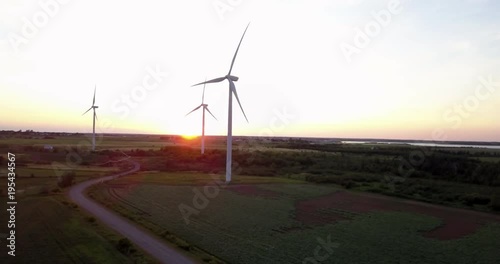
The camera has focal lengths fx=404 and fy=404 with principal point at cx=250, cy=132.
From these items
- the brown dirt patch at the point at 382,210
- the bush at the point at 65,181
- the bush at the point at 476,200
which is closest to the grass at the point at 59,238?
the brown dirt patch at the point at 382,210

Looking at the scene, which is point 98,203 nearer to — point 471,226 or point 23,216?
point 23,216

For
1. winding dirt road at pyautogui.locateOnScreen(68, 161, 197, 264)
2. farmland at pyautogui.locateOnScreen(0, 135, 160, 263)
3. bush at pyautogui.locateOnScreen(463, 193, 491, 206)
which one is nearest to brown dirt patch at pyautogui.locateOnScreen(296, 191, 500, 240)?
bush at pyautogui.locateOnScreen(463, 193, 491, 206)

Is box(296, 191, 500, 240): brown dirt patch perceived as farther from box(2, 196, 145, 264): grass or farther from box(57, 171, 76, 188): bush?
box(57, 171, 76, 188): bush

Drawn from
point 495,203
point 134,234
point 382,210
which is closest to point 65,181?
point 134,234

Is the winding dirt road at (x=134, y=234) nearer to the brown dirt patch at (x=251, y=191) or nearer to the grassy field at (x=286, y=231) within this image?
the grassy field at (x=286, y=231)

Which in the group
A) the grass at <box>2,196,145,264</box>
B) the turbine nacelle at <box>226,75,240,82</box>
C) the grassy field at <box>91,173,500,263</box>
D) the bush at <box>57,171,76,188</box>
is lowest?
the grassy field at <box>91,173,500,263</box>
